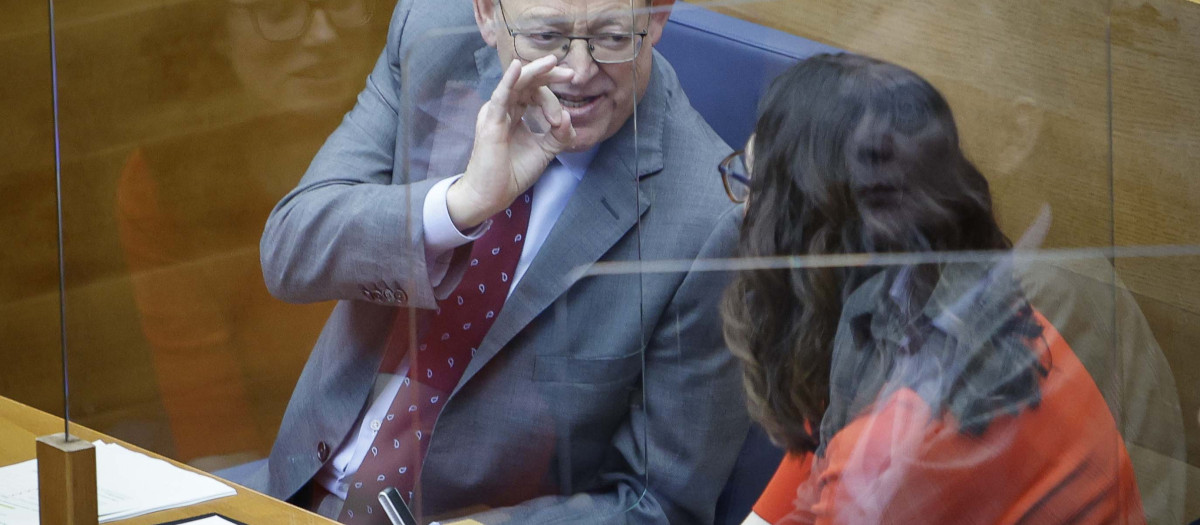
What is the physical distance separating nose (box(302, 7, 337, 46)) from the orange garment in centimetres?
66

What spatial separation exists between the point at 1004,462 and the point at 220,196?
861 millimetres

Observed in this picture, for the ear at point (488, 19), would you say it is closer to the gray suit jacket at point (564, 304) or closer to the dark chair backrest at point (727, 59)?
the gray suit jacket at point (564, 304)

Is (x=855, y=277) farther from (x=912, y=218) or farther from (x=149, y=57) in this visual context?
(x=149, y=57)

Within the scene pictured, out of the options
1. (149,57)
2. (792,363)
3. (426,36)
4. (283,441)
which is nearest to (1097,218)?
Result: (792,363)

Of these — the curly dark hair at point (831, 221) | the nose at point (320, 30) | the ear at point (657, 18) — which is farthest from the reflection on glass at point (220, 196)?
the curly dark hair at point (831, 221)

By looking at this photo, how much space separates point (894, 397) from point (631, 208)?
0.25 meters

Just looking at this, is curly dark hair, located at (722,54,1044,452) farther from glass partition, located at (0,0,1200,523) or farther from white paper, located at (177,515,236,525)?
white paper, located at (177,515,236,525)

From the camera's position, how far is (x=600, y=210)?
82 cm

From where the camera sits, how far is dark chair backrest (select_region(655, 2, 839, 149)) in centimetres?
71

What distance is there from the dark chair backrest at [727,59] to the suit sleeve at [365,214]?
22 centimetres

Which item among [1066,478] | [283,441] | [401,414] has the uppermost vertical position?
[1066,478]

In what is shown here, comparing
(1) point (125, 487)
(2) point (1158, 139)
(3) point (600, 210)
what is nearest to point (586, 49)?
(3) point (600, 210)

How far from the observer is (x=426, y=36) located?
2.85ft

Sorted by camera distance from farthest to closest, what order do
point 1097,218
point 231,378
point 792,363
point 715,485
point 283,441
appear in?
point 231,378
point 283,441
point 715,485
point 792,363
point 1097,218
